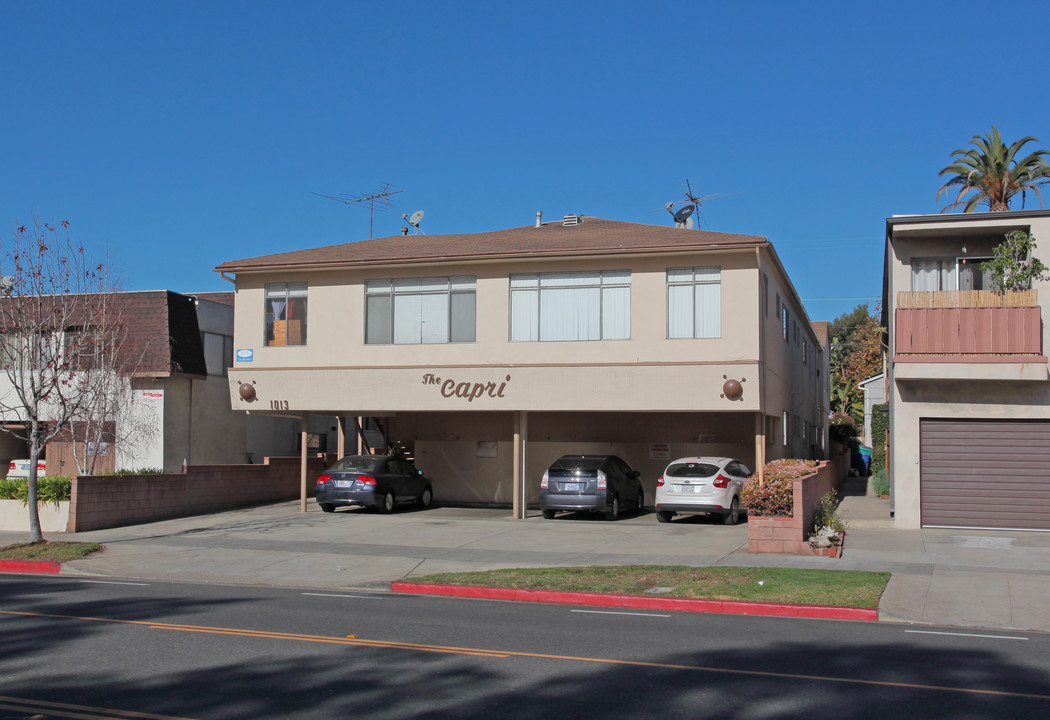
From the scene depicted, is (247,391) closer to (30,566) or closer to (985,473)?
(30,566)

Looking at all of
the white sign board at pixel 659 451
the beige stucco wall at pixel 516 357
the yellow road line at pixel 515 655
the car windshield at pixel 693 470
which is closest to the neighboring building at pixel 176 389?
the beige stucco wall at pixel 516 357

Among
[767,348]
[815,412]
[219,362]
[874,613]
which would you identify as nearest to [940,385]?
[767,348]

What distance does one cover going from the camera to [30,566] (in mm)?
16594

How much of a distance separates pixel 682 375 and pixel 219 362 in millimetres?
14437

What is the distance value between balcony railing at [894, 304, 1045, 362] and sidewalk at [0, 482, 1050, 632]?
3.50m

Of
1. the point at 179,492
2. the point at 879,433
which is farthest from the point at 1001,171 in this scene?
the point at 179,492

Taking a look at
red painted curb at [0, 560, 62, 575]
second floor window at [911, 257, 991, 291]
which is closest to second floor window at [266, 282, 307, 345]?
red painted curb at [0, 560, 62, 575]

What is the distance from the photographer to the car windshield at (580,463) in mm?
22734

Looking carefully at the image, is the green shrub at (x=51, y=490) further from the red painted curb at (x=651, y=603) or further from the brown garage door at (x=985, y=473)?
the brown garage door at (x=985, y=473)

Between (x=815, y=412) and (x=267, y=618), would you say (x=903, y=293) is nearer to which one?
(x=267, y=618)

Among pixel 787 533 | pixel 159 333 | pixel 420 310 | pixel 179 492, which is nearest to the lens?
pixel 787 533

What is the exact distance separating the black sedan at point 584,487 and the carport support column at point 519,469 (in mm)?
636

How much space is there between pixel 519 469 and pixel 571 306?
4075 mm

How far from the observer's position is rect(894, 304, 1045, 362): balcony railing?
763 inches
